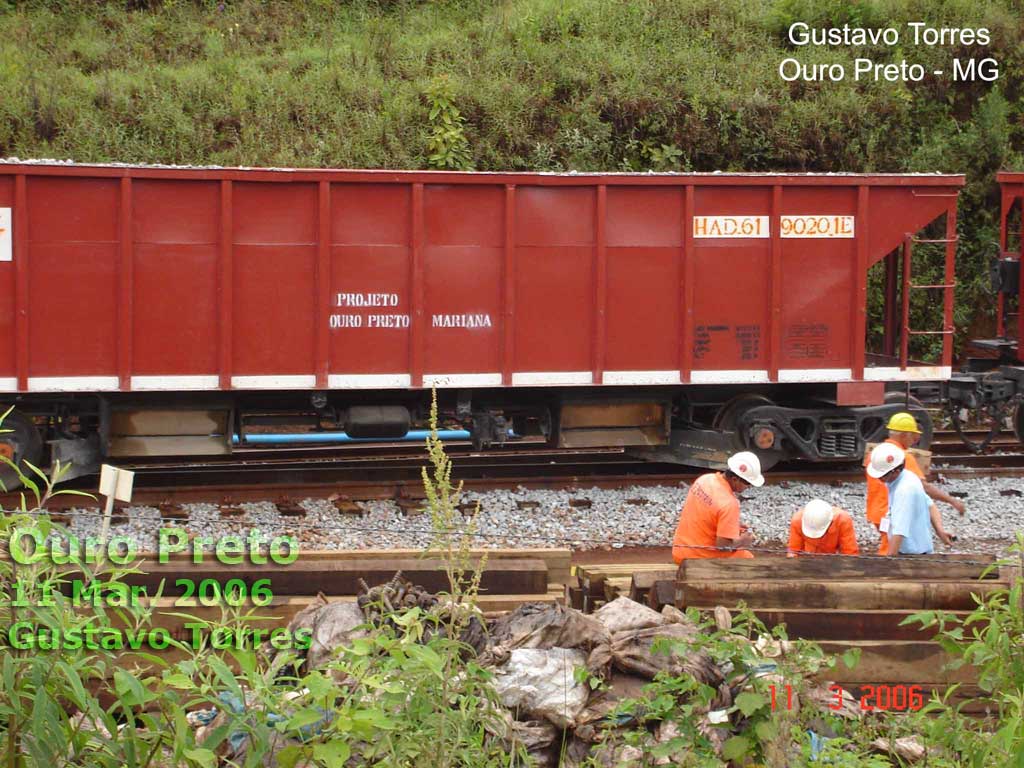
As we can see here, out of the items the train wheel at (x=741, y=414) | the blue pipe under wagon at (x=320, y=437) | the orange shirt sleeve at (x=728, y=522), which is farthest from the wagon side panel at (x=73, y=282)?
the orange shirt sleeve at (x=728, y=522)

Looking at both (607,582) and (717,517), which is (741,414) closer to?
(717,517)

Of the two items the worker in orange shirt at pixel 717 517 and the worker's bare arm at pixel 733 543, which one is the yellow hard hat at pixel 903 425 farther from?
the worker's bare arm at pixel 733 543

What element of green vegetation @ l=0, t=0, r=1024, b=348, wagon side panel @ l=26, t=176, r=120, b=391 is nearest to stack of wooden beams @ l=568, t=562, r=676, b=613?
wagon side panel @ l=26, t=176, r=120, b=391

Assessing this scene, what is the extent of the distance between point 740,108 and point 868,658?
46.7 feet

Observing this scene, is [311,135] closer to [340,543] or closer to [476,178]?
[476,178]

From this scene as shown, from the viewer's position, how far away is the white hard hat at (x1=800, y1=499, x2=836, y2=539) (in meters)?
6.83

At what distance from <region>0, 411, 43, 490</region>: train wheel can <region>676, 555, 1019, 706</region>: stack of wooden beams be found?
7.16m

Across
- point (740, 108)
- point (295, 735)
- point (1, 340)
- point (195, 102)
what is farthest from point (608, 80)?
point (295, 735)

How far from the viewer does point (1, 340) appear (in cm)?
1034

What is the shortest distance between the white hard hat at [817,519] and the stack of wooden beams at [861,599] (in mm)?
726

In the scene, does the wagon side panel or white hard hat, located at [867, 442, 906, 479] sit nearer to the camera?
white hard hat, located at [867, 442, 906, 479]

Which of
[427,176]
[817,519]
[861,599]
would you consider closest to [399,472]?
[427,176]

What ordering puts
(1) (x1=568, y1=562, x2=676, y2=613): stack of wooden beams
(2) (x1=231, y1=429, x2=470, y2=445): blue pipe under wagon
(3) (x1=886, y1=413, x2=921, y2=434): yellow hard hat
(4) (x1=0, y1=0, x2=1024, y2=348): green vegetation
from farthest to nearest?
(4) (x1=0, y1=0, x2=1024, y2=348): green vegetation
(2) (x1=231, y1=429, x2=470, y2=445): blue pipe under wagon
(3) (x1=886, y1=413, x2=921, y2=434): yellow hard hat
(1) (x1=568, y1=562, x2=676, y2=613): stack of wooden beams
